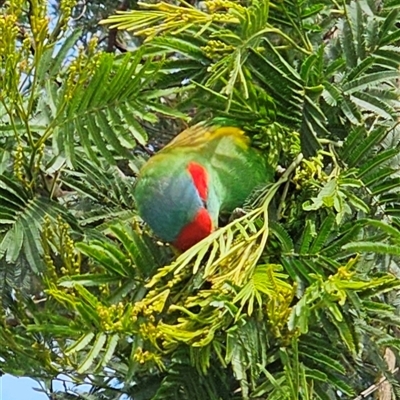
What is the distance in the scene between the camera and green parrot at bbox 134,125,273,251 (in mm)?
798

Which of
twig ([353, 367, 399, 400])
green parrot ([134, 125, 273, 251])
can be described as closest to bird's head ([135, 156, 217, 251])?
green parrot ([134, 125, 273, 251])

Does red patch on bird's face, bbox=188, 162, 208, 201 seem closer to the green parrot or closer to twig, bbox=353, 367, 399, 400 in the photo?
the green parrot

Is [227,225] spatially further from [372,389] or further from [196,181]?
[372,389]

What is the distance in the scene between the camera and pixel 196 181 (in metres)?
0.82

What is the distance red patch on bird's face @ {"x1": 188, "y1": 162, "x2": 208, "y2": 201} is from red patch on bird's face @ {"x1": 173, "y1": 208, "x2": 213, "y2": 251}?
0.07 feet

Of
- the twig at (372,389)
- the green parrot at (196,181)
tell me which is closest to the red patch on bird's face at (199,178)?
the green parrot at (196,181)

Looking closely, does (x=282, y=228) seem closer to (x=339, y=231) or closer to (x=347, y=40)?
(x=339, y=231)

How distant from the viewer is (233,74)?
725mm

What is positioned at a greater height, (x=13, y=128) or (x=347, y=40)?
(x=13, y=128)

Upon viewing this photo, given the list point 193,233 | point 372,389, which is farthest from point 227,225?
point 372,389

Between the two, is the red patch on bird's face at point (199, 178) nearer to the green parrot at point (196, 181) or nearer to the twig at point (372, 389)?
the green parrot at point (196, 181)

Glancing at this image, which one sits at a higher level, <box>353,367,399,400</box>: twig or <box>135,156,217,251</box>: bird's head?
<box>135,156,217,251</box>: bird's head

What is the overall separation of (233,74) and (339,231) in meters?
0.15

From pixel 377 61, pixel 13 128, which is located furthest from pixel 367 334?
pixel 13 128
